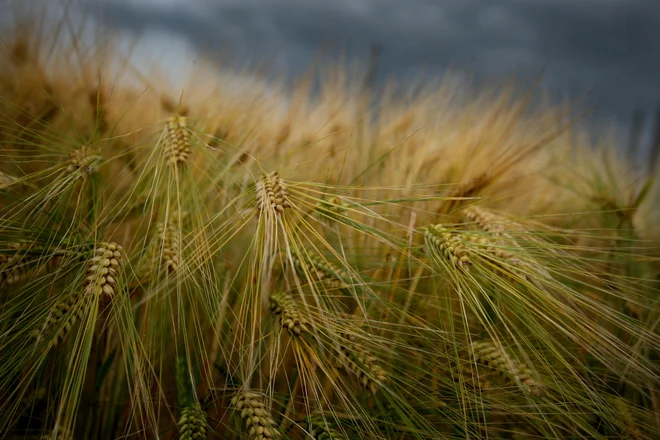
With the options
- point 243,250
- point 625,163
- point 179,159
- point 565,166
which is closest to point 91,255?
point 179,159

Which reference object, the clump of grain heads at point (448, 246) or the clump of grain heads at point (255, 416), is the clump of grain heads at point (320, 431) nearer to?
the clump of grain heads at point (255, 416)

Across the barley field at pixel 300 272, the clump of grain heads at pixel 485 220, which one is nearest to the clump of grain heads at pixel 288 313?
the barley field at pixel 300 272

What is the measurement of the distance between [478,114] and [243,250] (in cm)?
118

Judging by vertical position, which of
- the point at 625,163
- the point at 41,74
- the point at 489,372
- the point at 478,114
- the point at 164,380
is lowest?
the point at 489,372

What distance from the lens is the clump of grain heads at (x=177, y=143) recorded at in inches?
38.3

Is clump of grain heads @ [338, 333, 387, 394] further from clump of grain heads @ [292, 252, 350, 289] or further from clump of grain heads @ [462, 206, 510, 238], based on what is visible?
clump of grain heads @ [462, 206, 510, 238]

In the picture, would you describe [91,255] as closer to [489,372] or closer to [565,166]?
[489,372]

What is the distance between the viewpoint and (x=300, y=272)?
3.52ft

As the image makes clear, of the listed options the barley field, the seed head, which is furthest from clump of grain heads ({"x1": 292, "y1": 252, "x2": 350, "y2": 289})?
the seed head

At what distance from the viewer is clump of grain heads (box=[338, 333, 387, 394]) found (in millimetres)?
883

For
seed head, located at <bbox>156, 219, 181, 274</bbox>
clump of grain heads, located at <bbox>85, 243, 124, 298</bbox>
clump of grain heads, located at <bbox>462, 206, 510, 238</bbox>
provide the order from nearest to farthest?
clump of grain heads, located at <bbox>85, 243, 124, 298</bbox>, seed head, located at <bbox>156, 219, 181, 274</bbox>, clump of grain heads, located at <bbox>462, 206, 510, 238</bbox>

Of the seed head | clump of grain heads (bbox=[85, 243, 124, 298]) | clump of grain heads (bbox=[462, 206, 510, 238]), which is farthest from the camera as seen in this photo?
clump of grain heads (bbox=[462, 206, 510, 238])

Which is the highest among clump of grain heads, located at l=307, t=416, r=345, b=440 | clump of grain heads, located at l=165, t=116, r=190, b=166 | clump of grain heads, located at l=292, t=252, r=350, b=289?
clump of grain heads, located at l=165, t=116, r=190, b=166

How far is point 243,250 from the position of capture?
1401 mm
